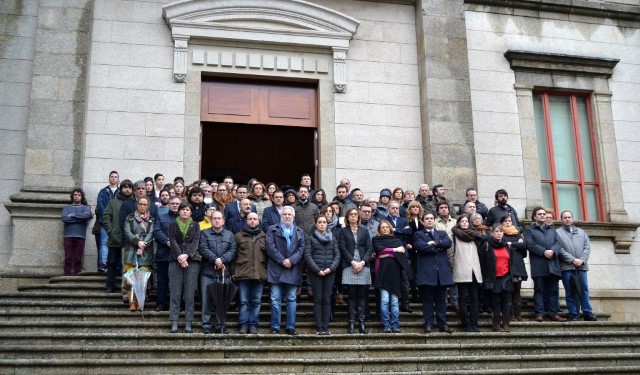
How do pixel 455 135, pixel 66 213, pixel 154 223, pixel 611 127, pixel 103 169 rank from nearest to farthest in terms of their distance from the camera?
pixel 154 223 → pixel 66 213 → pixel 103 169 → pixel 455 135 → pixel 611 127

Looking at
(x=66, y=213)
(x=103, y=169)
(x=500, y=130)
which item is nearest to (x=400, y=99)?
(x=500, y=130)

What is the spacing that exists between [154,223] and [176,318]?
1.61 m

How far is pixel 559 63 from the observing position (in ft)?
51.6

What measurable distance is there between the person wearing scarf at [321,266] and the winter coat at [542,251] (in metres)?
3.38

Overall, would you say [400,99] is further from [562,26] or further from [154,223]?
[154,223]

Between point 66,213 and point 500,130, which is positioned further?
point 500,130

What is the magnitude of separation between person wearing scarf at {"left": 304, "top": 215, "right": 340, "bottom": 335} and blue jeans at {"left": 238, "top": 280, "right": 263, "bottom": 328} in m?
0.76

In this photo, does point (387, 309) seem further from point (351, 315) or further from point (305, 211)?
point (305, 211)

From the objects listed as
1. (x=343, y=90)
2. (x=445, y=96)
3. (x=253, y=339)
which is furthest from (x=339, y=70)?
(x=253, y=339)

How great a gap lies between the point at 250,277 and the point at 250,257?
0.30 metres

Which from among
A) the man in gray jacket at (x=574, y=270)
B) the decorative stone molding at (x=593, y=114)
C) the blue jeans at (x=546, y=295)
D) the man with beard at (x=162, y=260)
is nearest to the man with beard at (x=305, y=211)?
the man with beard at (x=162, y=260)

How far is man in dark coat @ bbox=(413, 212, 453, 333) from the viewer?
33.9ft

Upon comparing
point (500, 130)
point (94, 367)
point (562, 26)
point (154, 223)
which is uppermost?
point (562, 26)

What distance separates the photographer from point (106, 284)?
438 inches
